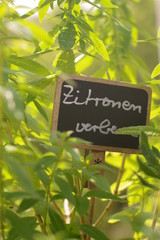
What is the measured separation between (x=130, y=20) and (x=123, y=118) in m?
0.50

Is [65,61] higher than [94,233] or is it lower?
higher

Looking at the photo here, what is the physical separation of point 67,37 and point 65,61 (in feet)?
0.24

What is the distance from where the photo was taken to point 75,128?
0.88m

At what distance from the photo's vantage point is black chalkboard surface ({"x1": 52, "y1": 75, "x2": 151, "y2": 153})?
0.87 meters

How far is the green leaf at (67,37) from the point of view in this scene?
80 cm

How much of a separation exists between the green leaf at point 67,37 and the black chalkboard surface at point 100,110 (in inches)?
3.1

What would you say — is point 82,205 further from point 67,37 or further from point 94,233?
point 67,37

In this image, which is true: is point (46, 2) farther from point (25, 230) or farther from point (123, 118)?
point (25, 230)

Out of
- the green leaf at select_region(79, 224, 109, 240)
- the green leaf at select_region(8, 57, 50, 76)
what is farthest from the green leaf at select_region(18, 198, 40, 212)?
the green leaf at select_region(8, 57, 50, 76)

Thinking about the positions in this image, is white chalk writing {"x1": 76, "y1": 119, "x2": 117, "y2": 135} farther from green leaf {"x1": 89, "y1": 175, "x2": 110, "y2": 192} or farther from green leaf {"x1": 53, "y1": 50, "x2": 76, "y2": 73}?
green leaf {"x1": 89, "y1": 175, "x2": 110, "y2": 192}

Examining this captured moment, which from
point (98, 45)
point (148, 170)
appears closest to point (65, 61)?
point (98, 45)

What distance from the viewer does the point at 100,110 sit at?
0.90 m

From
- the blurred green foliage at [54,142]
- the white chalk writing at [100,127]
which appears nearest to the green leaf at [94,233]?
the blurred green foliage at [54,142]

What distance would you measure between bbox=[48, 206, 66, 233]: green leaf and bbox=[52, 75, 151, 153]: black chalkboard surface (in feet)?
0.68
